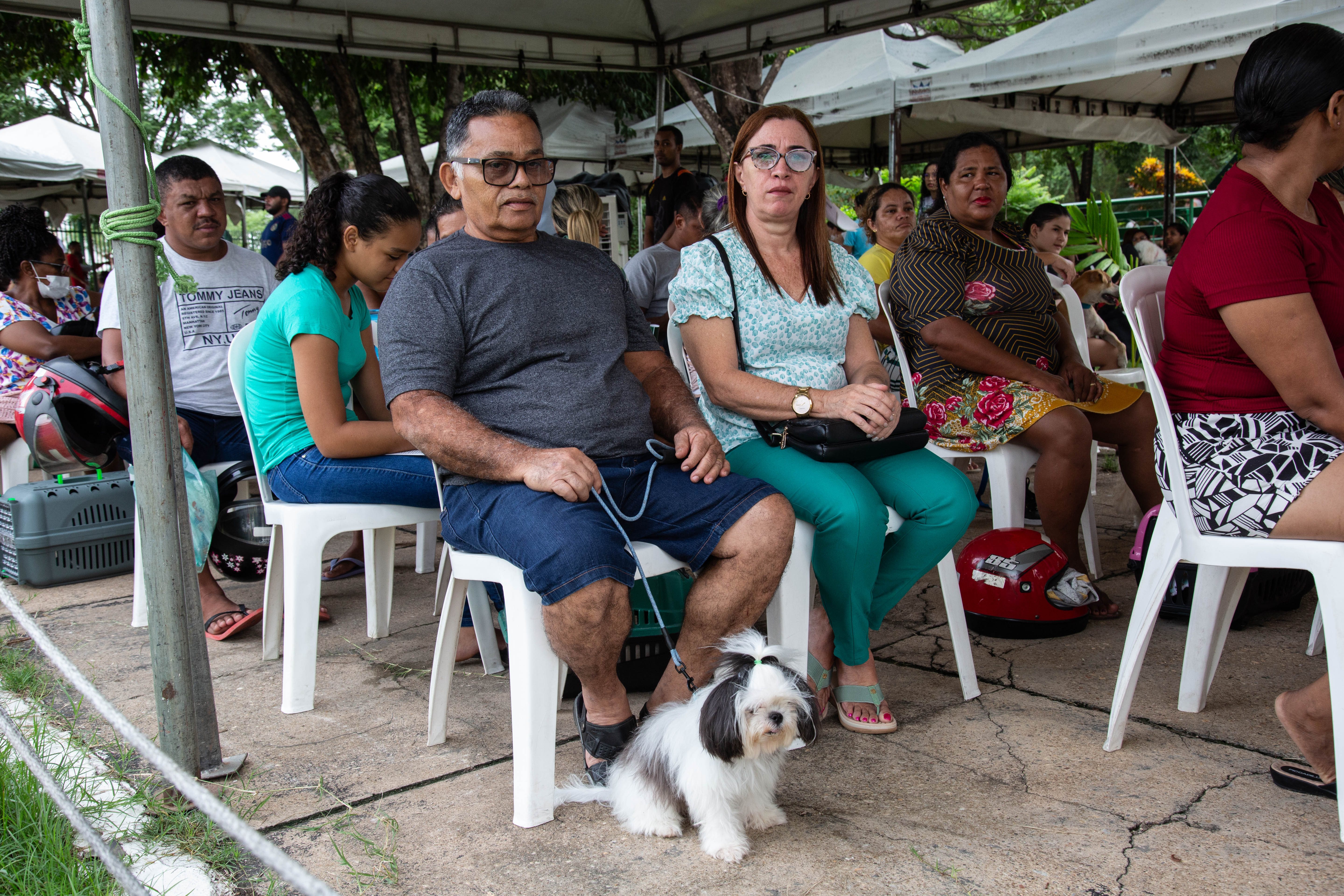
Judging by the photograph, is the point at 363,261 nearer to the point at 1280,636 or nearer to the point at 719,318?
the point at 719,318

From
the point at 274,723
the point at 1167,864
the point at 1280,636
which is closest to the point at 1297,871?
the point at 1167,864

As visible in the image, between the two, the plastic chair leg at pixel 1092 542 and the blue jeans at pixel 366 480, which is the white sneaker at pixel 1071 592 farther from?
the blue jeans at pixel 366 480

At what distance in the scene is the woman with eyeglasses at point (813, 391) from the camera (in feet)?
8.32

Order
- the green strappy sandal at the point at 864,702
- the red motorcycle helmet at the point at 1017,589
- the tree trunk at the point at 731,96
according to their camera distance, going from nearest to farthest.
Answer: the green strappy sandal at the point at 864,702
the red motorcycle helmet at the point at 1017,589
the tree trunk at the point at 731,96

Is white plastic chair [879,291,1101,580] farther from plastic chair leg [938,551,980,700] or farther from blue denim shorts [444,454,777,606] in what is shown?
blue denim shorts [444,454,777,606]

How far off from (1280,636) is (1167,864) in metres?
1.66

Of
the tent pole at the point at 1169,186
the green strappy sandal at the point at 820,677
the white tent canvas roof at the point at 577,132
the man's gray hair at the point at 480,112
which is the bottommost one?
the green strappy sandal at the point at 820,677

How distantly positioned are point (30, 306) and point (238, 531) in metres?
2.50

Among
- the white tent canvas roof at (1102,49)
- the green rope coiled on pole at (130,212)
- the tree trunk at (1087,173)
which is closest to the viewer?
the green rope coiled on pole at (130,212)

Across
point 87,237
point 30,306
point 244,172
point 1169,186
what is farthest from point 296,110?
point 87,237

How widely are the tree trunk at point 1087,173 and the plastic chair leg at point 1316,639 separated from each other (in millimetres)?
14098

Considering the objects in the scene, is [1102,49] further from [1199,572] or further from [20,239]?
[20,239]

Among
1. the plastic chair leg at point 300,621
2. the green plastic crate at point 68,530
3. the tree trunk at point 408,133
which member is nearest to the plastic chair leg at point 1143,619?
the plastic chair leg at point 300,621

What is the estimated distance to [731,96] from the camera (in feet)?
24.2
